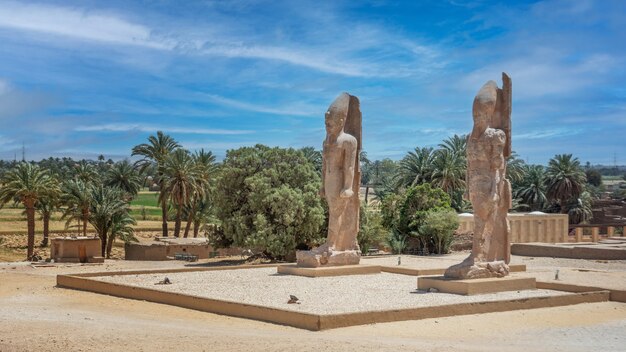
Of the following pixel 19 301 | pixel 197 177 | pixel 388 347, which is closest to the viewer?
pixel 388 347

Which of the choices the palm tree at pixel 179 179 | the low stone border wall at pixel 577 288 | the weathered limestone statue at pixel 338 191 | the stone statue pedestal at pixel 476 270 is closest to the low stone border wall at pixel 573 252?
the weathered limestone statue at pixel 338 191

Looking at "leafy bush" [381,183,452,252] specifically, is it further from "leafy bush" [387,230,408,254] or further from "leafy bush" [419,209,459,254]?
"leafy bush" [419,209,459,254]

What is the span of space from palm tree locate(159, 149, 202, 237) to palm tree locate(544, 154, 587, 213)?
26.2 metres

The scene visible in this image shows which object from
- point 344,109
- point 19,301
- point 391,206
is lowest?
point 19,301

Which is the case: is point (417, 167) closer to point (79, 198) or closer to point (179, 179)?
point (179, 179)

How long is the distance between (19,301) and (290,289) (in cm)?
538

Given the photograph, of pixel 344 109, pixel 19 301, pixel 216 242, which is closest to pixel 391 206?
pixel 216 242

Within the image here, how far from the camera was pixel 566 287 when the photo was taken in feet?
48.7

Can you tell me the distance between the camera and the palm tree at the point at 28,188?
38.7m

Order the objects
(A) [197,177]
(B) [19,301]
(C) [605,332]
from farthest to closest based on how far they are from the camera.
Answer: (A) [197,177] → (B) [19,301] → (C) [605,332]

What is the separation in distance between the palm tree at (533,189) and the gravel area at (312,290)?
3714cm

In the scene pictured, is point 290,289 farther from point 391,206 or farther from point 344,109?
point 391,206

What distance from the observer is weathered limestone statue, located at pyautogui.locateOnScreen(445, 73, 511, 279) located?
47.6ft

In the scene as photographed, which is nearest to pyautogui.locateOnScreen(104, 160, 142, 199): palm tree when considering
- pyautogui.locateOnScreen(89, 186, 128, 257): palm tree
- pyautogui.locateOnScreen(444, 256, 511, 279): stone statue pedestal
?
pyautogui.locateOnScreen(89, 186, 128, 257): palm tree
